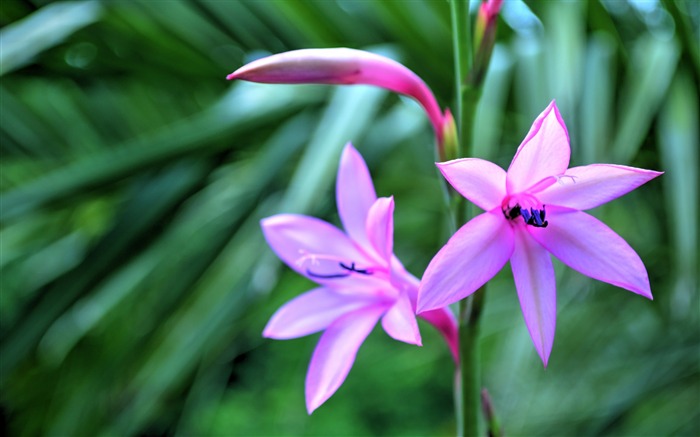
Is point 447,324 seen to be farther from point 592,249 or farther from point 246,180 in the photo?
point 246,180

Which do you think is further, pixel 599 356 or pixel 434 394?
pixel 434 394

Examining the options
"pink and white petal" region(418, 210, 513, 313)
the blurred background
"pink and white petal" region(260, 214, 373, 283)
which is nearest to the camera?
"pink and white petal" region(418, 210, 513, 313)

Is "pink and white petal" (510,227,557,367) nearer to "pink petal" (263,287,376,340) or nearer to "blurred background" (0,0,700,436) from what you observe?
"pink petal" (263,287,376,340)

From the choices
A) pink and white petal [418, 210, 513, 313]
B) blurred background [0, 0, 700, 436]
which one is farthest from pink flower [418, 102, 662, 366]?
blurred background [0, 0, 700, 436]

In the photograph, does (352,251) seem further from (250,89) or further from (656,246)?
(656,246)

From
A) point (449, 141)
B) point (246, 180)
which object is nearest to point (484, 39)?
point (449, 141)

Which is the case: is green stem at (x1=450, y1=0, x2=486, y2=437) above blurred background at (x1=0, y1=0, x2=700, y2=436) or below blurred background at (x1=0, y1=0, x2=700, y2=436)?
above

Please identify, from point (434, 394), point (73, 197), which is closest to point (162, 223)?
point (73, 197)

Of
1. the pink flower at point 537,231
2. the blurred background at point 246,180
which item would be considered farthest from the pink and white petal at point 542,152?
the blurred background at point 246,180
